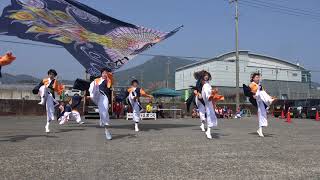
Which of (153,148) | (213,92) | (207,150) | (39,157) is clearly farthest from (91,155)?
(213,92)

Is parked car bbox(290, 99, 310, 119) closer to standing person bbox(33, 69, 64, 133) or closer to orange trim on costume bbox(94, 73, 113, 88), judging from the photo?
standing person bbox(33, 69, 64, 133)

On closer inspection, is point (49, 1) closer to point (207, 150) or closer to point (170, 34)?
point (170, 34)

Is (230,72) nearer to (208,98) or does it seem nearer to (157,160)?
(208,98)

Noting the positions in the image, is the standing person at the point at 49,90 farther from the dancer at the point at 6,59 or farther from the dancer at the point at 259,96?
the dancer at the point at 259,96

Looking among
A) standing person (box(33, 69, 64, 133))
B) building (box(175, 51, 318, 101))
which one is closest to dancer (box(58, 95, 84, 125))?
standing person (box(33, 69, 64, 133))

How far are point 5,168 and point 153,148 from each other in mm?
3730

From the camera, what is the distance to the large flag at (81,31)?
628 inches

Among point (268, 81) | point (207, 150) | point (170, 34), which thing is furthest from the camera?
point (268, 81)

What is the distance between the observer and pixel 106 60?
17.0 metres

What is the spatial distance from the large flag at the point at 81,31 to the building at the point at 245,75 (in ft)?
162

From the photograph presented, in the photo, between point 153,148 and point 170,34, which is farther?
point 170,34

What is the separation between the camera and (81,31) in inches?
663

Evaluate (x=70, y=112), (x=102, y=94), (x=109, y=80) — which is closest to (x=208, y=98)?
(x=109, y=80)

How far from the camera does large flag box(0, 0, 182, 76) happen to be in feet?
52.3
